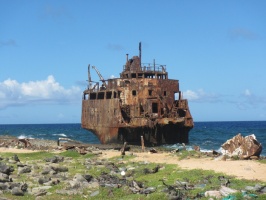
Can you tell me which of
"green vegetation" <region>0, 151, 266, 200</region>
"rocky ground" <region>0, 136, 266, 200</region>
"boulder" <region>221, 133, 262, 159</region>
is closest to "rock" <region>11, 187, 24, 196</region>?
"rocky ground" <region>0, 136, 266, 200</region>

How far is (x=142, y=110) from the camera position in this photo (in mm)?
39906

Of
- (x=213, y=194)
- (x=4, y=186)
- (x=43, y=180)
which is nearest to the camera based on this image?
(x=213, y=194)

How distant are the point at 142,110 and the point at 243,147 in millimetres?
20134

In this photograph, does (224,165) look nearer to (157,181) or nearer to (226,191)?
(157,181)

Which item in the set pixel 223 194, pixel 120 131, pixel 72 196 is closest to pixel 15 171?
pixel 72 196

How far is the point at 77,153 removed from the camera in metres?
26.5

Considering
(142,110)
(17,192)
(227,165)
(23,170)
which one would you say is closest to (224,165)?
(227,165)

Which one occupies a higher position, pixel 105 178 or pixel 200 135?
pixel 105 178

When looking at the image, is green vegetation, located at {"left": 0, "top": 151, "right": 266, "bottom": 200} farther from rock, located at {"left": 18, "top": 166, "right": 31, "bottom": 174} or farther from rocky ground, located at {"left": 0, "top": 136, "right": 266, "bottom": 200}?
rock, located at {"left": 18, "top": 166, "right": 31, "bottom": 174}

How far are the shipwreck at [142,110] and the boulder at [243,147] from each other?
17.5m

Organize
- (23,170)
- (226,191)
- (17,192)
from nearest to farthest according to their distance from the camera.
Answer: (226,191) < (17,192) < (23,170)

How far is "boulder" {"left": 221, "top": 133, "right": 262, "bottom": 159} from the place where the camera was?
20.1 metres

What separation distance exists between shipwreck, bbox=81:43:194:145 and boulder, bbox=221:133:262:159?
1746cm

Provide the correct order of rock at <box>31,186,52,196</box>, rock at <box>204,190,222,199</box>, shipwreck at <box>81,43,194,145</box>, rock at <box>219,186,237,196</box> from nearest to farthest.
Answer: rock at <box>204,190,222,199</box> < rock at <box>219,186,237,196</box> < rock at <box>31,186,52,196</box> < shipwreck at <box>81,43,194,145</box>
